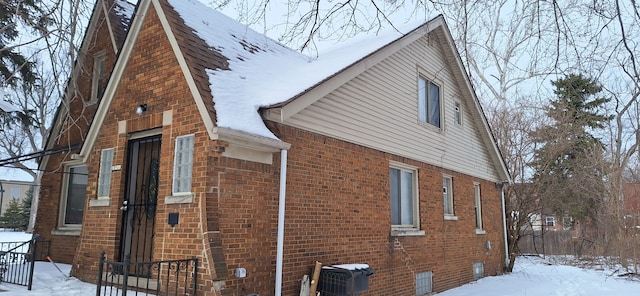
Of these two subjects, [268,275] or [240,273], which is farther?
[268,275]

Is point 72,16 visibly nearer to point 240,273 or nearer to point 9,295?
point 240,273

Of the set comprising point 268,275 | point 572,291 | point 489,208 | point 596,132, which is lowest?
point 572,291

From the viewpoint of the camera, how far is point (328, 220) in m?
7.64

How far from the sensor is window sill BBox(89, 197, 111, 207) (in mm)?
7253

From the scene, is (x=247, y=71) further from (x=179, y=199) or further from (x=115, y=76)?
(x=179, y=199)

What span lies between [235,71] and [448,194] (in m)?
7.55

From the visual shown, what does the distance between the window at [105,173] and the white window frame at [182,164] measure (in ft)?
6.01

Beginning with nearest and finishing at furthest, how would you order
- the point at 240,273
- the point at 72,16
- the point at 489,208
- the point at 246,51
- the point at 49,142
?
the point at 72,16 → the point at 240,273 → the point at 246,51 → the point at 49,142 → the point at 489,208

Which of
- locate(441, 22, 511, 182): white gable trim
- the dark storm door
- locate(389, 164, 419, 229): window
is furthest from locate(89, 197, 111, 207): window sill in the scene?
locate(441, 22, 511, 182): white gable trim

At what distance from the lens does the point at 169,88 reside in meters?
6.77

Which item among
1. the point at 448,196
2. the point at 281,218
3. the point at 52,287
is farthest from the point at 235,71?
the point at 448,196

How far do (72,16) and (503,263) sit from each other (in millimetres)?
15273

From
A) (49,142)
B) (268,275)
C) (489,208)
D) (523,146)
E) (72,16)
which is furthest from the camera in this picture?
(523,146)

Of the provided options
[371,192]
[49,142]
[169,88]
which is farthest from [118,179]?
[49,142]
